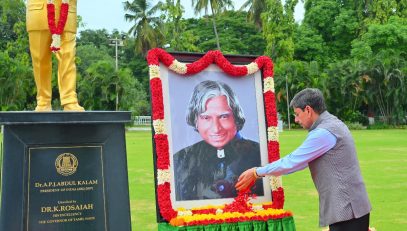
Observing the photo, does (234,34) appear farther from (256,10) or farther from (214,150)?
(214,150)

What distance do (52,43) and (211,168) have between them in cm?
203

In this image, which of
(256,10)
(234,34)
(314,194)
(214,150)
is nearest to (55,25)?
(214,150)

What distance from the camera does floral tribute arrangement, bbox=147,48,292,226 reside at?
4.41 metres

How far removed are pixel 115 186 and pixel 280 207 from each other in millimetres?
1509

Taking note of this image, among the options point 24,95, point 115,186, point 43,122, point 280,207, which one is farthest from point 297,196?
point 24,95

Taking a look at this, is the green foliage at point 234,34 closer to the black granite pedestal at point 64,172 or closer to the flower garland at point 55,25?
the flower garland at point 55,25

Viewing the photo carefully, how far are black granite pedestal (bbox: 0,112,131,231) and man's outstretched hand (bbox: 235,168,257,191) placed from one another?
1097 millimetres

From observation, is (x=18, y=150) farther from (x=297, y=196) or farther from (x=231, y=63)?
(x=297, y=196)

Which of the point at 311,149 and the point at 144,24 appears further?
the point at 144,24

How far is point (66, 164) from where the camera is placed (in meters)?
4.65

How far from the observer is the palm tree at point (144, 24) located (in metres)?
38.2

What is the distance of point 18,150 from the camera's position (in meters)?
4.54

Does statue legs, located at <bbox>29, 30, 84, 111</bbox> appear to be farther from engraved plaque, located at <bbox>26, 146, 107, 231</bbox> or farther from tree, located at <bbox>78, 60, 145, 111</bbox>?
tree, located at <bbox>78, 60, 145, 111</bbox>

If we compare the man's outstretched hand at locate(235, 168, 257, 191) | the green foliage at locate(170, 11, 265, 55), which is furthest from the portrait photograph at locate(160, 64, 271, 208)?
the green foliage at locate(170, 11, 265, 55)
